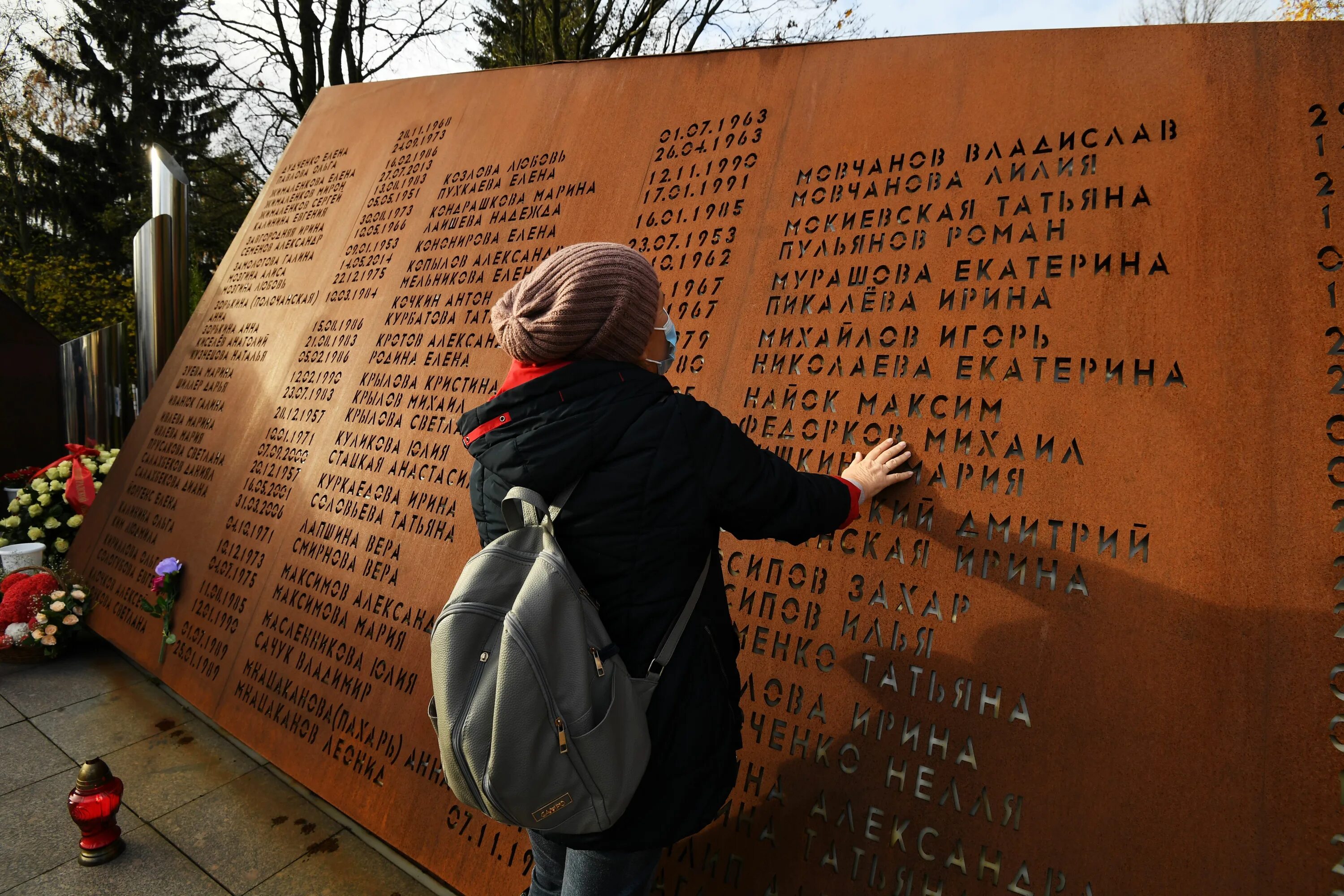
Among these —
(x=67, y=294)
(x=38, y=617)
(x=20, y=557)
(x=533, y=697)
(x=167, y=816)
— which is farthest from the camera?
(x=67, y=294)

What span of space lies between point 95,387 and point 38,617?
4.97 meters

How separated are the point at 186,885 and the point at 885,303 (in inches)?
130

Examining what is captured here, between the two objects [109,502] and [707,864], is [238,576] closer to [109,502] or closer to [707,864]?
[109,502]

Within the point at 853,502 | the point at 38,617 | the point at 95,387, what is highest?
the point at 95,387

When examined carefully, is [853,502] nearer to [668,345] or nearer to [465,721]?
[668,345]

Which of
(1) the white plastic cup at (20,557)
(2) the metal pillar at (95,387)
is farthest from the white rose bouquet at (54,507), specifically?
(2) the metal pillar at (95,387)

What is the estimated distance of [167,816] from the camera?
11.2 feet

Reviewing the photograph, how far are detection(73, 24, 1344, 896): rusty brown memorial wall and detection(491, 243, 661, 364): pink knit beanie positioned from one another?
43.7 inches

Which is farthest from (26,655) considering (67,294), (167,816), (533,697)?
(67,294)

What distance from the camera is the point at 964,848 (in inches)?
79.5

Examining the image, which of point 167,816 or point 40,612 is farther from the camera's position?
point 40,612

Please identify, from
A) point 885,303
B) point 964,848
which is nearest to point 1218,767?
point 964,848

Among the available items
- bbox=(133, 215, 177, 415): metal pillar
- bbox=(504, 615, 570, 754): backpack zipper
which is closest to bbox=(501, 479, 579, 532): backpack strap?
bbox=(504, 615, 570, 754): backpack zipper

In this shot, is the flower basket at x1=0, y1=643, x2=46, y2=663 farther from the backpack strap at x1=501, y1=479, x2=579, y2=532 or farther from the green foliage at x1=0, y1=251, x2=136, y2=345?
the green foliage at x1=0, y1=251, x2=136, y2=345
